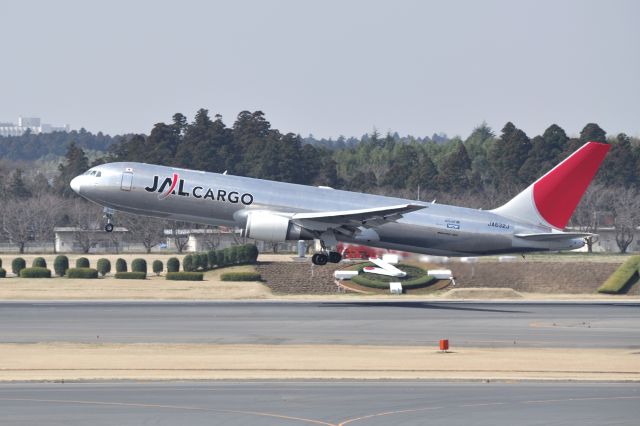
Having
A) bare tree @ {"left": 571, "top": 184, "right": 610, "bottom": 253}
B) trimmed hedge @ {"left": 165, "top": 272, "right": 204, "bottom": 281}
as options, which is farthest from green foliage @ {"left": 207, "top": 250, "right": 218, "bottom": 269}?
bare tree @ {"left": 571, "top": 184, "right": 610, "bottom": 253}

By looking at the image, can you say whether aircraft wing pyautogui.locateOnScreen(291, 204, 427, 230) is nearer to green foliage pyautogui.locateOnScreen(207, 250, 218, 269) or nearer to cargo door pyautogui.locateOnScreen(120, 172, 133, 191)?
cargo door pyautogui.locateOnScreen(120, 172, 133, 191)

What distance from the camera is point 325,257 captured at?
6297cm

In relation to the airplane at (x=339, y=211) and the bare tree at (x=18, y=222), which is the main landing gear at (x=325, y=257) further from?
the bare tree at (x=18, y=222)

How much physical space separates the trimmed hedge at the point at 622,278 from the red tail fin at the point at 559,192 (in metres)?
13.2

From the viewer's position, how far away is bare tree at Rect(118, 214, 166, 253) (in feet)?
411

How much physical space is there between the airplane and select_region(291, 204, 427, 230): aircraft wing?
56 millimetres

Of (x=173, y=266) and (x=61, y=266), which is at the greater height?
(x=173, y=266)

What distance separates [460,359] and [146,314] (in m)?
21.5

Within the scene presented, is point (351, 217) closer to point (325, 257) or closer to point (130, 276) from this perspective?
point (325, 257)

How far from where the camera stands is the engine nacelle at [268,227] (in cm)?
6016

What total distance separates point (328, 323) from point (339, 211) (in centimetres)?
1049

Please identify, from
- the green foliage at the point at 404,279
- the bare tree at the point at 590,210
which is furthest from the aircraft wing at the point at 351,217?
the bare tree at the point at 590,210
